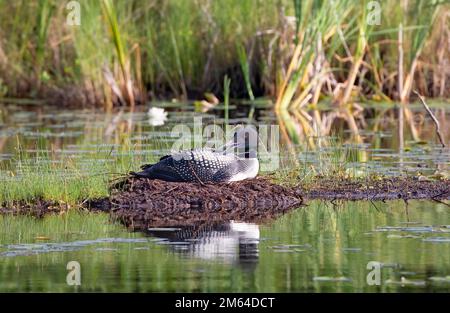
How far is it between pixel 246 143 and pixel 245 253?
2444 mm

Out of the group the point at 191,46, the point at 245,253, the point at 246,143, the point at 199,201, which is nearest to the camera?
the point at 245,253

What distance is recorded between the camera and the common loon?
34.5 ft

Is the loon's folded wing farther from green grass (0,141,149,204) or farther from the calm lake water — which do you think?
the calm lake water

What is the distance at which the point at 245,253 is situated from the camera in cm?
861

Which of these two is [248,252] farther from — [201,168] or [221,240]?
[201,168]

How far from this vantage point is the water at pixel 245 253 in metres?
7.59

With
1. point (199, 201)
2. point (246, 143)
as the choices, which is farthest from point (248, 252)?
point (246, 143)

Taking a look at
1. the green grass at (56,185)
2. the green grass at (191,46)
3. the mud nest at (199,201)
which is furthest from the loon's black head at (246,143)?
the green grass at (191,46)

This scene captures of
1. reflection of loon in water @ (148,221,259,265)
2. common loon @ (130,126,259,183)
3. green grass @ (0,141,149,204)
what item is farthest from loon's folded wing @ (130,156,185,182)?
reflection of loon in water @ (148,221,259,265)

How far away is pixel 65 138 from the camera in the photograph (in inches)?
663

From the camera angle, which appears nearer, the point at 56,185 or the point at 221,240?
the point at 221,240

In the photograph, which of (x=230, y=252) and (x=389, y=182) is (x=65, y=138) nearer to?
(x=389, y=182)

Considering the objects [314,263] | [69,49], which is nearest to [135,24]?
[69,49]

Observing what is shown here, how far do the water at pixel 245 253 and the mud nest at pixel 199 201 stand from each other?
30cm
